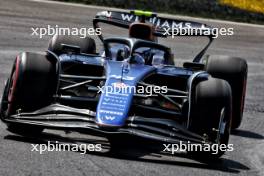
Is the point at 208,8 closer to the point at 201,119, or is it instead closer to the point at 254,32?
the point at 254,32

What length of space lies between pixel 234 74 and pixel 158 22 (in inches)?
43.0

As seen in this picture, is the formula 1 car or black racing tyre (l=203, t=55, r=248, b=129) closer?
the formula 1 car

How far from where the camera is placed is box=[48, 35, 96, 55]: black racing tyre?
10.2 metres

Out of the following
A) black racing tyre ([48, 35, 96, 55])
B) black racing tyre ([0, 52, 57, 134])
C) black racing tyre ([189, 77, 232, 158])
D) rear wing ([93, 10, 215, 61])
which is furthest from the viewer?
black racing tyre ([48, 35, 96, 55])

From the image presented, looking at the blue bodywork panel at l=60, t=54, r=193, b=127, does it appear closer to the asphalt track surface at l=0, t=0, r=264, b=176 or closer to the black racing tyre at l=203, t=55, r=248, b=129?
the asphalt track surface at l=0, t=0, r=264, b=176

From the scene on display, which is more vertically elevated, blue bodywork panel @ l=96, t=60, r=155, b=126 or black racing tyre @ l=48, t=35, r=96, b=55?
black racing tyre @ l=48, t=35, r=96, b=55

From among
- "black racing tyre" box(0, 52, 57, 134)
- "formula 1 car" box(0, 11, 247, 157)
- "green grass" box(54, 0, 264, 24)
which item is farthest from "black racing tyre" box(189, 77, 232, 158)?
"green grass" box(54, 0, 264, 24)

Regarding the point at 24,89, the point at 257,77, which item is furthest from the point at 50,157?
the point at 257,77

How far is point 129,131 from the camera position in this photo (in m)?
7.62

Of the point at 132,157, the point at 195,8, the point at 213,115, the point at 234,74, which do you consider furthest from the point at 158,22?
the point at 195,8

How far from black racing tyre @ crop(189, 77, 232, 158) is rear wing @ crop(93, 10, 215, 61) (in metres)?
1.73

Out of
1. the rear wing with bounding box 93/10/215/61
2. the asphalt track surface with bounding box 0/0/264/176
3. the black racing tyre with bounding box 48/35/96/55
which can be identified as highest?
the rear wing with bounding box 93/10/215/61

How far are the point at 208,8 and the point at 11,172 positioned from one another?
17768 mm

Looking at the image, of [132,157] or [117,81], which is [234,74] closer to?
[117,81]
